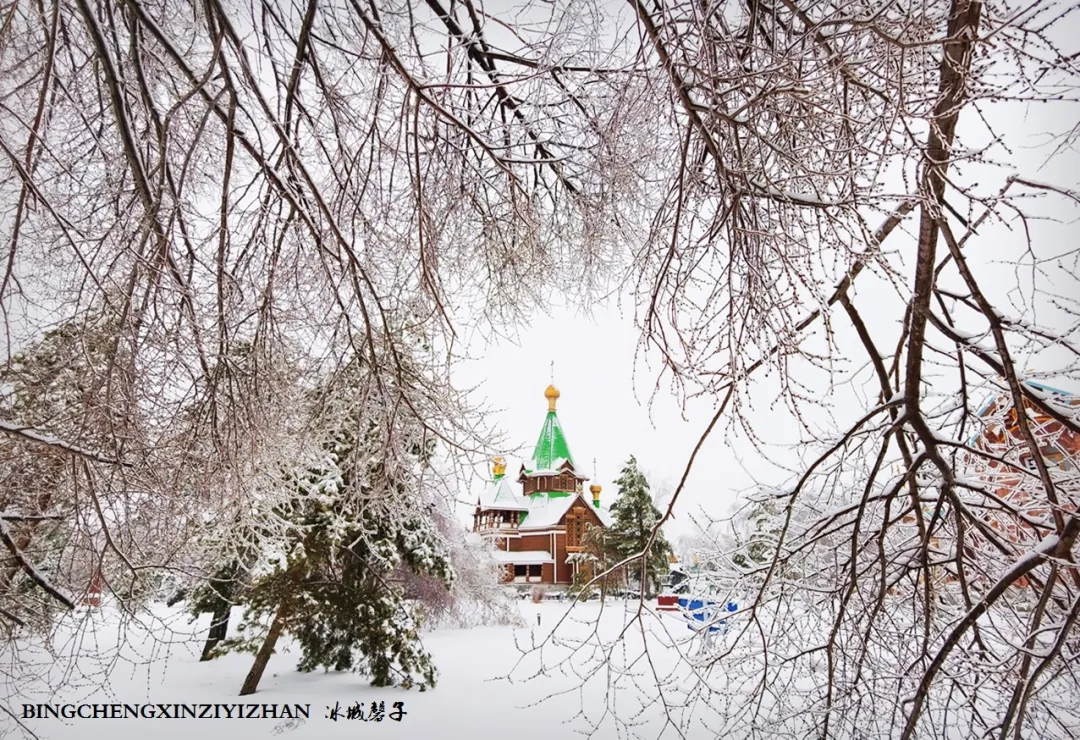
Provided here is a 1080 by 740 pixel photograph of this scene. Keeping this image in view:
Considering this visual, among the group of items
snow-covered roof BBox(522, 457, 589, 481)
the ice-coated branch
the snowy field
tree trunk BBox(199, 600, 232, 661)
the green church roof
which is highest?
the green church roof

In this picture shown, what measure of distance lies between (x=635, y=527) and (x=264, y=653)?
199 centimetres

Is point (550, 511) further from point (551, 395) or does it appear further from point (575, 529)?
point (551, 395)

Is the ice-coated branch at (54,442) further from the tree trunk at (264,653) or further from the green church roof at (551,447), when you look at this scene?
the green church roof at (551,447)

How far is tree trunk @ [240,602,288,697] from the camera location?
2.76 meters

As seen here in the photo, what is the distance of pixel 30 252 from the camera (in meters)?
1.55

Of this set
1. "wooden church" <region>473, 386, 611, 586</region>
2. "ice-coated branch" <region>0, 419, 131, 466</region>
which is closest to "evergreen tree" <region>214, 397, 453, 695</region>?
"wooden church" <region>473, 386, 611, 586</region>

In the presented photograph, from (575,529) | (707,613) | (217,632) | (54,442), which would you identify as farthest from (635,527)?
(54,442)

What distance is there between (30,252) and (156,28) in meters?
0.82

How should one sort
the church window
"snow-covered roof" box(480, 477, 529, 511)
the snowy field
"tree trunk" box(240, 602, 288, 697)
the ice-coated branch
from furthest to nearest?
"snow-covered roof" box(480, 477, 529, 511)
the church window
"tree trunk" box(240, 602, 288, 697)
the snowy field
the ice-coated branch

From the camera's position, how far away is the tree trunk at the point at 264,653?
2.76 m

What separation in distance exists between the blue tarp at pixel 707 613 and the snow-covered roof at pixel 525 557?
2.00m

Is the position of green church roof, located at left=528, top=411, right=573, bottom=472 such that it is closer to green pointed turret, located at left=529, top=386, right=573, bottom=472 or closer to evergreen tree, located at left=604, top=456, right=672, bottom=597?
green pointed turret, located at left=529, top=386, right=573, bottom=472

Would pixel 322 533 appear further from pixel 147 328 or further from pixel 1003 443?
pixel 1003 443

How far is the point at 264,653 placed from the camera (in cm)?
283
